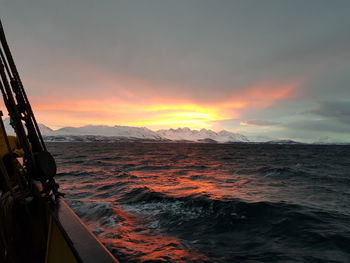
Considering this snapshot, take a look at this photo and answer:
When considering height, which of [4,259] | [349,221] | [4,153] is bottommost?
[349,221]

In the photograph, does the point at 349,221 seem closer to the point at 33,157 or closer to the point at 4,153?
the point at 33,157

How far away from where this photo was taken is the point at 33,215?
458cm

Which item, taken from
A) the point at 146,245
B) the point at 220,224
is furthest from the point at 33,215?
the point at 220,224

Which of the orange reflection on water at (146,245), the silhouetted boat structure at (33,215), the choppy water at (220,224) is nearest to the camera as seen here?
the silhouetted boat structure at (33,215)

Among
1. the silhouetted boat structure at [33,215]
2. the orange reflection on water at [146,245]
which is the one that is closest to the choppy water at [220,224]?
the orange reflection on water at [146,245]

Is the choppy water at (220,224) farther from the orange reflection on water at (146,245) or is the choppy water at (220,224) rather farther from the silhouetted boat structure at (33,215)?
the silhouetted boat structure at (33,215)

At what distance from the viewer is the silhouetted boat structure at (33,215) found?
2.76 metres

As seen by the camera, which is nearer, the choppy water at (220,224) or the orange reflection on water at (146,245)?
the orange reflection on water at (146,245)

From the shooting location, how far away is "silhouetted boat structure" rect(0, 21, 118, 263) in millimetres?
2758

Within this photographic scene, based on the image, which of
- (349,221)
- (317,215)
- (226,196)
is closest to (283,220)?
(317,215)

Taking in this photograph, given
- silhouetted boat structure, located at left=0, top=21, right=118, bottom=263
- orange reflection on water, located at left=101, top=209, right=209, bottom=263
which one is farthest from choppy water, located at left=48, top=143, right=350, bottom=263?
silhouetted boat structure, located at left=0, top=21, right=118, bottom=263

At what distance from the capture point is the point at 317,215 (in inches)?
389

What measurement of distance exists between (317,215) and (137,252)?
28.0 ft

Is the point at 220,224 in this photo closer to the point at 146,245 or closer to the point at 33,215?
the point at 146,245
